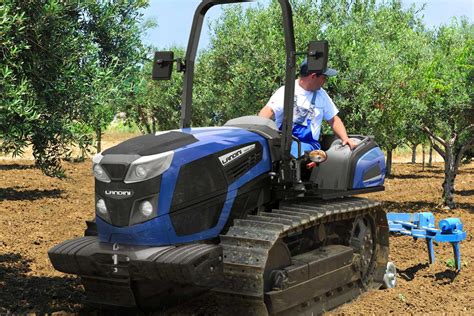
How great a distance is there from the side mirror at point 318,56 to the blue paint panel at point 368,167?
1.80 meters

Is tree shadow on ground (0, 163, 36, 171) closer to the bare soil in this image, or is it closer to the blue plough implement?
the bare soil

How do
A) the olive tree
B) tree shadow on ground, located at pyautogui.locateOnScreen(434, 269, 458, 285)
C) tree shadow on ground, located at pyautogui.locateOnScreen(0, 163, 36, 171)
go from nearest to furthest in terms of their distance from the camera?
tree shadow on ground, located at pyautogui.locateOnScreen(434, 269, 458, 285) < the olive tree < tree shadow on ground, located at pyautogui.locateOnScreen(0, 163, 36, 171)

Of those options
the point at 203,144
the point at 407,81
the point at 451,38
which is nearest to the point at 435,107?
the point at 407,81

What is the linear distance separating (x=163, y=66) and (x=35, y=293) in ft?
10.2

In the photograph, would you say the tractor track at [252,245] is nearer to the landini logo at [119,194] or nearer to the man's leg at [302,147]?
the man's leg at [302,147]

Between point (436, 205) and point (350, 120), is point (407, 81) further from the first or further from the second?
point (436, 205)

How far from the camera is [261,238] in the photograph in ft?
18.3

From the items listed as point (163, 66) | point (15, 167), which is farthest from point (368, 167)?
point (15, 167)

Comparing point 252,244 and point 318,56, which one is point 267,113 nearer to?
point 318,56

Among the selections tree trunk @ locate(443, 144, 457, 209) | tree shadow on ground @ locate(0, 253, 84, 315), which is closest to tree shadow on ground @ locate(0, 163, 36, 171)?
tree trunk @ locate(443, 144, 457, 209)

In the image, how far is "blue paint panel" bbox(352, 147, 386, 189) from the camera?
732cm

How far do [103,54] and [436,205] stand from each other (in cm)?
1245

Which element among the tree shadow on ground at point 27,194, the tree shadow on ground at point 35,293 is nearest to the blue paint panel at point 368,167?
the tree shadow on ground at point 35,293

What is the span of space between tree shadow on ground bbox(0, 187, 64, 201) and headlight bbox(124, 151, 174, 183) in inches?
493
